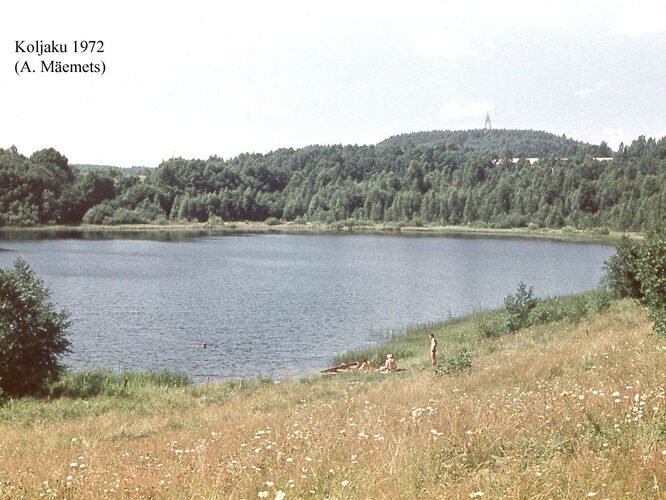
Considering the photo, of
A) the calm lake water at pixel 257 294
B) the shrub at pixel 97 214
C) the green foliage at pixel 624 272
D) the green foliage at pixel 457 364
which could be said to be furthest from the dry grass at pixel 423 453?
the shrub at pixel 97 214

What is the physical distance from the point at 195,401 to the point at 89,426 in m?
5.47

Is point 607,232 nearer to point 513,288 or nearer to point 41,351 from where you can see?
point 513,288

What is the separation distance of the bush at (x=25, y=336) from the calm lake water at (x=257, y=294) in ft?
Result: 23.3

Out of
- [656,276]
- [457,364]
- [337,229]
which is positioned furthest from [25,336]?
[337,229]

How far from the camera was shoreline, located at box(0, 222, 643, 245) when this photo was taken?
14112 cm

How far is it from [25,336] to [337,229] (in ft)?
553

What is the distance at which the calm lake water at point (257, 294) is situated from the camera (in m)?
33.0

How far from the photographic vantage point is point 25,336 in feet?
70.8

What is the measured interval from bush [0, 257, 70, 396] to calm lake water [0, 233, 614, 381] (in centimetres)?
710

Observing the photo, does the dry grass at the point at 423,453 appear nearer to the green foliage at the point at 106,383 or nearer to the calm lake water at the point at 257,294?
the green foliage at the point at 106,383

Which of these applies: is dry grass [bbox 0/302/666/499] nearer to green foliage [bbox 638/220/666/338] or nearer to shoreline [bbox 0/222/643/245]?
green foliage [bbox 638/220/666/338]

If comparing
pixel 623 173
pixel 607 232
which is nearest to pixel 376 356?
pixel 607 232

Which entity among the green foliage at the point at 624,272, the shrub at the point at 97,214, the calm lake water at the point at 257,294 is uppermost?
the shrub at the point at 97,214

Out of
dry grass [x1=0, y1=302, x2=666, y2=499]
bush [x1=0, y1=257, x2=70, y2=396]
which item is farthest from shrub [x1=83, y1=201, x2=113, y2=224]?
dry grass [x1=0, y1=302, x2=666, y2=499]
